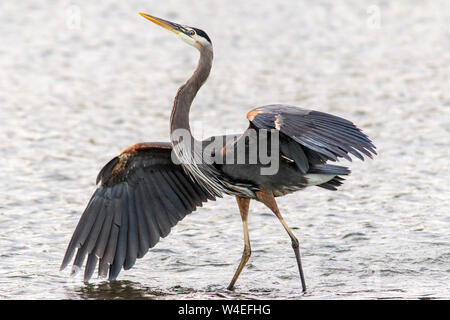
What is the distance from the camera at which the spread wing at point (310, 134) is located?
7.70 m

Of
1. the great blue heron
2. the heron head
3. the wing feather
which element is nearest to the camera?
the wing feather

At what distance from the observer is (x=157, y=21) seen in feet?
29.1

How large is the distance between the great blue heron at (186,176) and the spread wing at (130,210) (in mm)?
10

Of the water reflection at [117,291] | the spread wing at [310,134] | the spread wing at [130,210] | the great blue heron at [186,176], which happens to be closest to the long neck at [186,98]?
the great blue heron at [186,176]

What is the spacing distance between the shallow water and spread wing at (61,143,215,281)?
28 centimetres

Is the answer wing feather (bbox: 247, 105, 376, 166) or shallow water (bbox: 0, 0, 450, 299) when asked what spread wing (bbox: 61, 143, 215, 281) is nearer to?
shallow water (bbox: 0, 0, 450, 299)

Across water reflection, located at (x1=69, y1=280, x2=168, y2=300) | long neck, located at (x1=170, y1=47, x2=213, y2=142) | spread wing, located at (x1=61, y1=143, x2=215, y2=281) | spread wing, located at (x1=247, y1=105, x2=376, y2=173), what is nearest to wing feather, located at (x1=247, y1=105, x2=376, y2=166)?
spread wing, located at (x1=247, y1=105, x2=376, y2=173)

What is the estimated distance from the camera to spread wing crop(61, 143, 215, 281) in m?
8.98

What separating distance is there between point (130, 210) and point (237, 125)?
5170 millimetres

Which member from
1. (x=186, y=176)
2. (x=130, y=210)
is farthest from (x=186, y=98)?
(x=130, y=210)

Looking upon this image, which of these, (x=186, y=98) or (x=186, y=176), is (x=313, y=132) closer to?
(x=186, y=98)

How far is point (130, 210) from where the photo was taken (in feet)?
30.2

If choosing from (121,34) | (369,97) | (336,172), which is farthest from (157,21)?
(121,34)

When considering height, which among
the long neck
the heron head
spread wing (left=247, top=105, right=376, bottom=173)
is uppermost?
the heron head
